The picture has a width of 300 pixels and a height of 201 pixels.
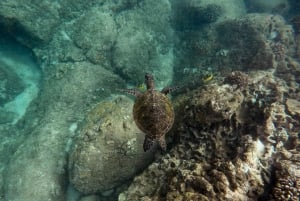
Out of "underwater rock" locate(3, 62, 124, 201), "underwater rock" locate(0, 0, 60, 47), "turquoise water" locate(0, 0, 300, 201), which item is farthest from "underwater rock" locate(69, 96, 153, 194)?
"underwater rock" locate(0, 0, 60, 47)

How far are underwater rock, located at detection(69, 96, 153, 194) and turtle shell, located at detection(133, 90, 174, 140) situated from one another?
89 cm

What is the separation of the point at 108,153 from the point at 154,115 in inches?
63.0

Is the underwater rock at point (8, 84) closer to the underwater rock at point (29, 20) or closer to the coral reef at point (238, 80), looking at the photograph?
the underwater rock at point (29, 20)

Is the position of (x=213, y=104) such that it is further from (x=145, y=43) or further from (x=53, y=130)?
(x=145, y=43)

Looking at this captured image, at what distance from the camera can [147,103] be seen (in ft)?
15.3

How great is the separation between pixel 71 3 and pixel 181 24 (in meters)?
4.31

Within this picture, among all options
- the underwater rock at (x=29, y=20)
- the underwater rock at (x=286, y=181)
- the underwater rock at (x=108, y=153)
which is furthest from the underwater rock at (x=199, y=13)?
the underwater rock at (x=286, y=181)

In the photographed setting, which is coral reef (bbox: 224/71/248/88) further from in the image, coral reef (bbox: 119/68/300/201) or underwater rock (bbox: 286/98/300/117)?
underwater rock (bbox: 286/98/300/117)

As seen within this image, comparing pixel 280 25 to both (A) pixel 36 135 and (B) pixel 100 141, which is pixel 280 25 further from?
(A) pixel 36 135

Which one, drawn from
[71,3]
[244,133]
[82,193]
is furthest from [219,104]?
[71,3]

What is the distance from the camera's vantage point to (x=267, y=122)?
4.85 m

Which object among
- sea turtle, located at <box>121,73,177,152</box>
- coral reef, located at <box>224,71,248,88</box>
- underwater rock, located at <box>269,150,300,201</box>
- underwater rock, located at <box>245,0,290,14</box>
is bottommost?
underwater rock, located at <box>269,150,300,201</box>

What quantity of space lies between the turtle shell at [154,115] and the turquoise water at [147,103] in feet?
0.08

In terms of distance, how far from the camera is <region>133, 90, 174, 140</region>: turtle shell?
4500 mm
